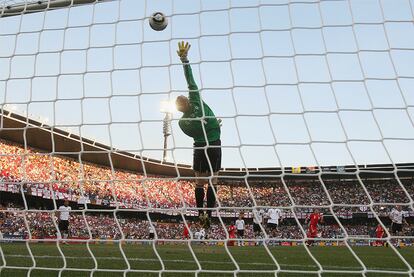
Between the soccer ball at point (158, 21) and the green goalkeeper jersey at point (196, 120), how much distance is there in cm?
43

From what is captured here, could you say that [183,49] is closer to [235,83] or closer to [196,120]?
[196,120]

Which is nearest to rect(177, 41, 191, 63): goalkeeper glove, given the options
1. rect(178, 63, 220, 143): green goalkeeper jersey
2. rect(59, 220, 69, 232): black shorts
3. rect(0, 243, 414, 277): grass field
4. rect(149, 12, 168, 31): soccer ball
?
rect(178, 63, 220, 143): green goalkeeper jersey

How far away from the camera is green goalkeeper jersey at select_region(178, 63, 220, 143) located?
14.9 feet

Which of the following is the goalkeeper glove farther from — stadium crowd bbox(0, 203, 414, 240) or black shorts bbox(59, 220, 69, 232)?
stadium crowd bbox(0, 203, 414, 240)

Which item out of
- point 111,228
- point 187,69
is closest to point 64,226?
point 187,69

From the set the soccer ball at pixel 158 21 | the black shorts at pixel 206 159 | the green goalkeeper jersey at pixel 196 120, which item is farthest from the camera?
the black shorts at pixel 206 159

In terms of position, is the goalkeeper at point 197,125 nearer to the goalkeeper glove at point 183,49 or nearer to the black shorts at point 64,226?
the goalkeeper glove at point 183,49

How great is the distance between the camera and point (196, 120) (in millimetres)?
4320

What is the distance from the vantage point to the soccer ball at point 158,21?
4414mm

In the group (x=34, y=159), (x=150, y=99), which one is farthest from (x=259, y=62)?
(x=34, y=159)

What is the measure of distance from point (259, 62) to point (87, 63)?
4.89 feet

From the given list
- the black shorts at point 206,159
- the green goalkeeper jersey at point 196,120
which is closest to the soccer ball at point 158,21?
the green goalkeeper jersey at point 196,120

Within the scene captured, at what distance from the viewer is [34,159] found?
24234 millimetres

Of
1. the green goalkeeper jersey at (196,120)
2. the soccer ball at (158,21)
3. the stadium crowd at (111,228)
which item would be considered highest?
the soccer ball at (158,21)
